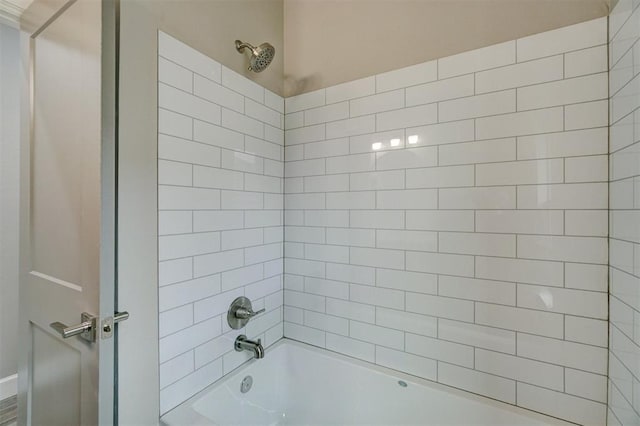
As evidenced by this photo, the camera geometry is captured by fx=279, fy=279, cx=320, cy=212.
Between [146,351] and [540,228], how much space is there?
1.51 metres

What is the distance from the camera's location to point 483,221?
114cm

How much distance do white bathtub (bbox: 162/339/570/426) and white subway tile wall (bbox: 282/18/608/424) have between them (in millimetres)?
57

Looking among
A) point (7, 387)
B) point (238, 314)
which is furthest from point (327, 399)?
point (7, 387)

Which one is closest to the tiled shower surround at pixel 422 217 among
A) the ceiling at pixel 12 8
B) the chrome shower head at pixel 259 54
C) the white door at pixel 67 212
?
the chrome shower head at pixel 259 54

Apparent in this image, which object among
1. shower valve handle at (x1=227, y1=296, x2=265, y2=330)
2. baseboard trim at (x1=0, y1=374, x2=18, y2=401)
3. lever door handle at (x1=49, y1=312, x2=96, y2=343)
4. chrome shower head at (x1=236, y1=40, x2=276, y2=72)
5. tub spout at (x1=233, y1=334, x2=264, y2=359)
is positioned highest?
chrome shower head at (x1=236, y1=40, x2=276, y2=72)

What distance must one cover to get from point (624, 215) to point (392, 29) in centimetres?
117

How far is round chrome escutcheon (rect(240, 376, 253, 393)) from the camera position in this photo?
1366 millimetres

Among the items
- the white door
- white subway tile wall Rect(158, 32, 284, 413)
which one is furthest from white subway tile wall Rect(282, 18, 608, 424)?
the white door

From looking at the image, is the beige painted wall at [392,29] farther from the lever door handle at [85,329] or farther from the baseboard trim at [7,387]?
the baseboard trim at [7,387]

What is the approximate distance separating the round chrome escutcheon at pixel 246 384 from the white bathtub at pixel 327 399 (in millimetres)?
21

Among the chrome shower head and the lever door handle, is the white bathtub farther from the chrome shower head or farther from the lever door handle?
the chrome shower head

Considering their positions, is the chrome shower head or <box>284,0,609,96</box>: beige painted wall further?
the chrome shower head

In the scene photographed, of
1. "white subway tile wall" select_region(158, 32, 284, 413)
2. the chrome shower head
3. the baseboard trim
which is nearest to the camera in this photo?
"white subway tile wall" select_region(158, 32, 284, 413)

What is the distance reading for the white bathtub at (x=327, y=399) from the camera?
3.69ft
